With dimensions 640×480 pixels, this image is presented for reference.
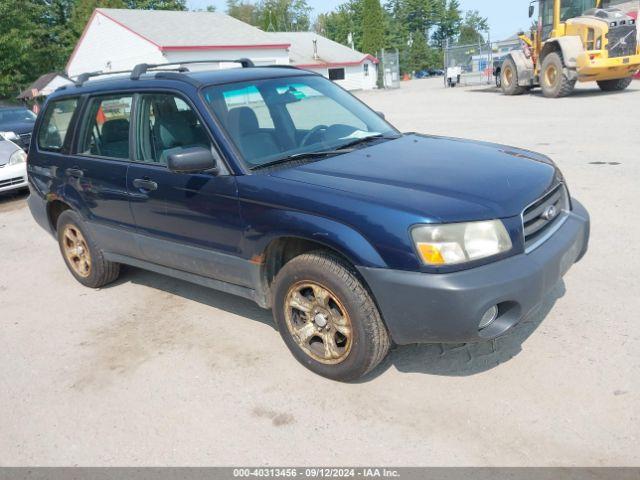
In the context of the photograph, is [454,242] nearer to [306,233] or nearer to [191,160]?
[306,233]

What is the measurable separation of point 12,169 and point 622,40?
15.9m

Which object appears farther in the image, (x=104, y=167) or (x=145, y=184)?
(x=104, y=167)

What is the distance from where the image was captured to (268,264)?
3.67 m

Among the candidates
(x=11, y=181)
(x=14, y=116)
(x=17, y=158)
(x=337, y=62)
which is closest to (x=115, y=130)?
(x=11, y=181)

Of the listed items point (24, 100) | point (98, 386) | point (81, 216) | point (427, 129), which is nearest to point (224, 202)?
point (98, 386)

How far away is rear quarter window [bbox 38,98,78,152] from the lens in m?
5.09

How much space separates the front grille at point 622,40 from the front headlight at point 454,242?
631 inches

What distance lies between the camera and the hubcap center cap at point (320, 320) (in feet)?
11.1

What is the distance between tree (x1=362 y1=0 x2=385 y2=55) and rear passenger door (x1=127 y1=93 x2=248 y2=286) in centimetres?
6249

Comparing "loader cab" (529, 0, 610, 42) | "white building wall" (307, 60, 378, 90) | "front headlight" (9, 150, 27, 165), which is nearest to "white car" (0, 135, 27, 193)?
"front headlight" (9, 150, 27, 165)

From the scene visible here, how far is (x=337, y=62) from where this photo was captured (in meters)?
48.5

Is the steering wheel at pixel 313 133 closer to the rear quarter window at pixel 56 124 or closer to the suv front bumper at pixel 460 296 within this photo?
the suv front bumper at pixel 460 296

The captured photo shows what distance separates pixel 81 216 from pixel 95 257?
1.25ft

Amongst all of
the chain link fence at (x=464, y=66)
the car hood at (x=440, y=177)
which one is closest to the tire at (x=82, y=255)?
the car hood at (x=440, y=177)
